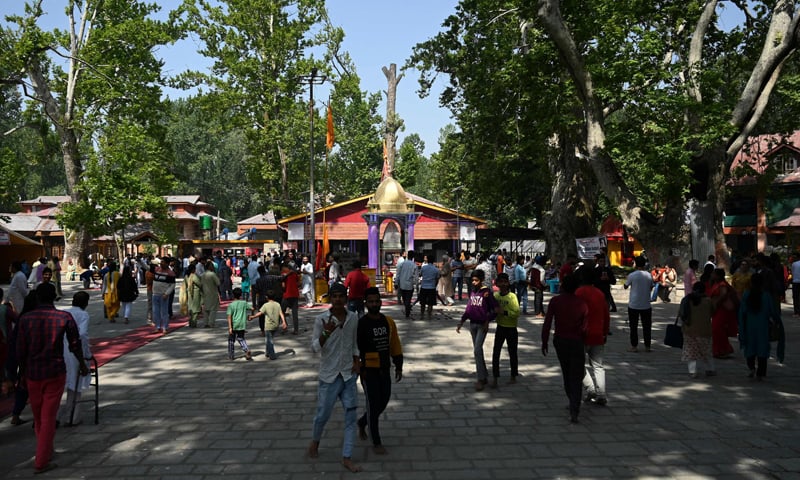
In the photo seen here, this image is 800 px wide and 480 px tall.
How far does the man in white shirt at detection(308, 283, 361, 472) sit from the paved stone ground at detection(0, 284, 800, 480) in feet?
1.49

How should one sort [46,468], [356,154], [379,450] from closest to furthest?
[46,468] < [379,450] < [356,154]

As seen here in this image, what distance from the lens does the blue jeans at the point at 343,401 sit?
18.5 ft

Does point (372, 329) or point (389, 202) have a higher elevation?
point (389, 202)

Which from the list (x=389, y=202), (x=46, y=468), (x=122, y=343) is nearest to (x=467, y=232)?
(x=389, y=202)

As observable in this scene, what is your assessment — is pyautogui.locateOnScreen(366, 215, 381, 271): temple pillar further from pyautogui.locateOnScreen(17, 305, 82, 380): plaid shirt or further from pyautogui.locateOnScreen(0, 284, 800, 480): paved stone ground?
pyautogui.locateOnScreen(17, 305, 82, 380): plaid shirt

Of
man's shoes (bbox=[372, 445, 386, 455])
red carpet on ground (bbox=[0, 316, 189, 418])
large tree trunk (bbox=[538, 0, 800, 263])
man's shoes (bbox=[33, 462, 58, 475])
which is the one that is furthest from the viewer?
large tree trunk (bbox=[538, 0, 800, 263])

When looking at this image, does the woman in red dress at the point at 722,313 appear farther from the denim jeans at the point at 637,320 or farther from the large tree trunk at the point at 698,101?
the large tree trunk at the point at 698,101

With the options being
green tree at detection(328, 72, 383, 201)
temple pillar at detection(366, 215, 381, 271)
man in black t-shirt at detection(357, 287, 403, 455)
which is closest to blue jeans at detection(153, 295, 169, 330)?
man in black t-shirt at detection(357, 287, 403, 455)

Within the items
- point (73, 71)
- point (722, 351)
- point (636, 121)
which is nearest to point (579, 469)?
point (722, 351)

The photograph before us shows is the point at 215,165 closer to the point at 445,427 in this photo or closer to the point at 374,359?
the point at 445,427

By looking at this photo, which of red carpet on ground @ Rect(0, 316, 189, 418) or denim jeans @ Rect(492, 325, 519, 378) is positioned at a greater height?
denim jeans @ Rect(492, 325, 519, 378)

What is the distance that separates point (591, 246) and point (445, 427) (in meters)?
15.9

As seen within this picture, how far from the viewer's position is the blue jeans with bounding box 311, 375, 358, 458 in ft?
18.5

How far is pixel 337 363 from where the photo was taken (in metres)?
5.74
